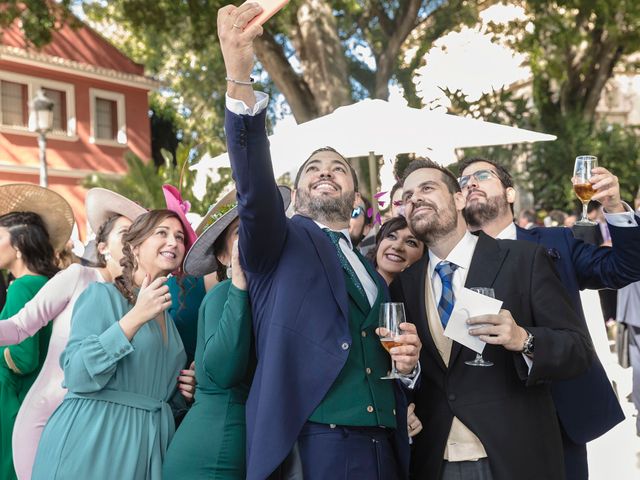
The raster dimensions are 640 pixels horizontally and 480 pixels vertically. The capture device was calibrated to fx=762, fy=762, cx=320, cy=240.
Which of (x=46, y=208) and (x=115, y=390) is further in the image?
(x=46, y=208)

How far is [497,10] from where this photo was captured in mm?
16547

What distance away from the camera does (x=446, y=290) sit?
3543mm

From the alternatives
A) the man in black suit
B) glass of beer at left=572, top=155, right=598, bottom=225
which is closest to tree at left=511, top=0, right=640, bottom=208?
glass of beer at left=572, top=155, right=598, bottom=225

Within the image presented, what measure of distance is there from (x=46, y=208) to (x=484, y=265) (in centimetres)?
310

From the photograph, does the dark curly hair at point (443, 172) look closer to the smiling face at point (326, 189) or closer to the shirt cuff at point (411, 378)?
the smiling face at point (326, 189)

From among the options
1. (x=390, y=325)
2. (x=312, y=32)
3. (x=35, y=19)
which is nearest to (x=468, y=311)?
(x=390, y=325)

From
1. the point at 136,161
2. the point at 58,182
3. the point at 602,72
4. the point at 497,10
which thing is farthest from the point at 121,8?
the point at 602,72

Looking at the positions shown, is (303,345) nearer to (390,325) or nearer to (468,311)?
(390,325)

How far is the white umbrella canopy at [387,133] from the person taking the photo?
663 centimetres

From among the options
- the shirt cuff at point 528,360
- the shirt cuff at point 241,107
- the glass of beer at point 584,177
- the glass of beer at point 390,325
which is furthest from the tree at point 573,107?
the shirt cuff at point 241,107

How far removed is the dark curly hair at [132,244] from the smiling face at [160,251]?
2 cm

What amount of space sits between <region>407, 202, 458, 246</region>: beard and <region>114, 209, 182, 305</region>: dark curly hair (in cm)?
129

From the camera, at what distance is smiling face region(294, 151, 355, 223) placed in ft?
11.3

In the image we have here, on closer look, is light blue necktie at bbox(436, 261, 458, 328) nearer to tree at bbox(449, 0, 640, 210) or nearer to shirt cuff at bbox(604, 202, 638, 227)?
shirt cuff at bbox(604, 202, 638, 227)
